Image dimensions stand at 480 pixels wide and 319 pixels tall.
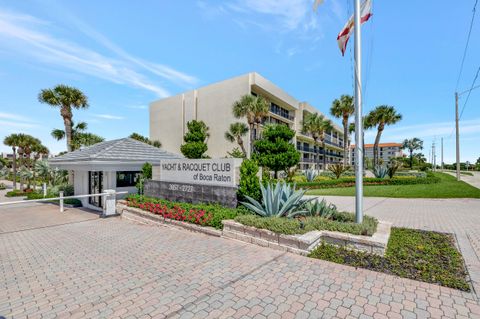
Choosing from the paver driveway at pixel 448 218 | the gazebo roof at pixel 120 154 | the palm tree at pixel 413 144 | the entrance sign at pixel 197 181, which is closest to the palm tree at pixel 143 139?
the gazebo roof at pixel 120 154

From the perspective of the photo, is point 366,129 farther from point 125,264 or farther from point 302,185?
point 125,264

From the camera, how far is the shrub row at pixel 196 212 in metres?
7.56

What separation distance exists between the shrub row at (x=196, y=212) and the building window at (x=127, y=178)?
437cm

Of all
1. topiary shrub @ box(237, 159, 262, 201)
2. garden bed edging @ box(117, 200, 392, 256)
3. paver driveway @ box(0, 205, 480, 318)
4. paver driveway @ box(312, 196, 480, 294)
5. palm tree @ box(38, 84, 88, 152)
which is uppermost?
palm tree @ box(38, 84, 88, 152)

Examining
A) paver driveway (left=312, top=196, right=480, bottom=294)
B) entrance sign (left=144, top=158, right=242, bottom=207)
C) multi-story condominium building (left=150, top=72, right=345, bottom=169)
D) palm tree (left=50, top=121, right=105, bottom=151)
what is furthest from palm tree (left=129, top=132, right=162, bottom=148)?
paver driveway (left=312, top=196, right=480, bottom=294)

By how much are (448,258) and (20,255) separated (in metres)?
10.4

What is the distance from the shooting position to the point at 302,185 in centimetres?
2122

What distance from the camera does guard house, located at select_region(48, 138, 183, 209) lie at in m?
12.4

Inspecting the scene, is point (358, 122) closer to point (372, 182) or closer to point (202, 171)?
point (202, 171)

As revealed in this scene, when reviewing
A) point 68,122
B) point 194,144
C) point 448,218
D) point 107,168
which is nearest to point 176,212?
point 107,168

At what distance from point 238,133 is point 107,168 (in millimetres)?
22752

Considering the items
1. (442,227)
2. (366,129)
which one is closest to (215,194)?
(442,227)

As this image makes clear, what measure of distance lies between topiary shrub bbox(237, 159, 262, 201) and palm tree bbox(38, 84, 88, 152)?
2495 cm

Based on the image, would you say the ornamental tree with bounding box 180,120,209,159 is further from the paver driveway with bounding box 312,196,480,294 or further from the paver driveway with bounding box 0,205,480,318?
the paver driveway with bounding box 0,205,480,318
